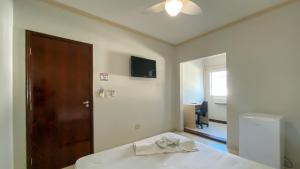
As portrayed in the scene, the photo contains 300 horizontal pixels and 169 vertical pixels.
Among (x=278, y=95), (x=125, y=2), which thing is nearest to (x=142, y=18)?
(x=125, y=2)

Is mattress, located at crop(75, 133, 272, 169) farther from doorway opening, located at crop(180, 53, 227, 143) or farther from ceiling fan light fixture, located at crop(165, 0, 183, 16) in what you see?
doorway opening, located at crop(180, 53, 227, 143)

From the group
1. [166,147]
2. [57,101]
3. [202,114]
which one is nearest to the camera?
[166,147]

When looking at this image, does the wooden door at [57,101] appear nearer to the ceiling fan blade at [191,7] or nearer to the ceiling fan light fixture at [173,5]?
the ceiling fan light fixture at [173,5]

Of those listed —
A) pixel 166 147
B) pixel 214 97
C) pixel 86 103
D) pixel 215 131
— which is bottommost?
pixel 215 131

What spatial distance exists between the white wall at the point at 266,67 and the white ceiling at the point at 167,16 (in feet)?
0.83

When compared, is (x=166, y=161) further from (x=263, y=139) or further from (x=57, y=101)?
(x=57, y=101)

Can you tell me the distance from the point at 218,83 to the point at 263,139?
3501 millimetres

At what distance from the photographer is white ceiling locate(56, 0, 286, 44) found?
7.12 feet

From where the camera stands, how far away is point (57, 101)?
218 centimetres

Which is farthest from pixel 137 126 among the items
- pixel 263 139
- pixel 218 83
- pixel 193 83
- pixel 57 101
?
pixel 218 83

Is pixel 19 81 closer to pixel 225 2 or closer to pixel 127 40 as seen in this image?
pixel 127 40

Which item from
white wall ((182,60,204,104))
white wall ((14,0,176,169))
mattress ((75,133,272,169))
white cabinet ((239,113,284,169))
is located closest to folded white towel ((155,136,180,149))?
mattress ((75,133,272,169))

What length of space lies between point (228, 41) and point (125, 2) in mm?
2099

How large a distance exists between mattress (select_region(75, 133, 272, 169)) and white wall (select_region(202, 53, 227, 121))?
4146mm
